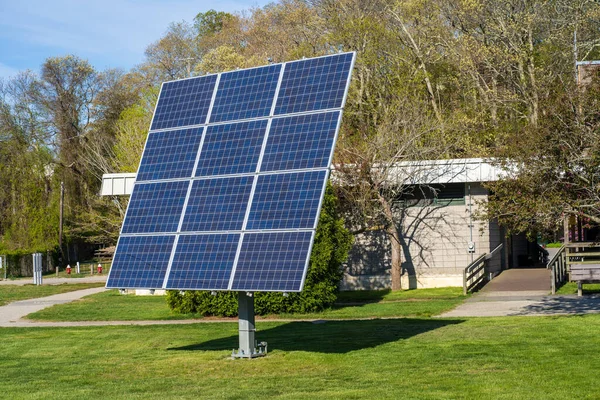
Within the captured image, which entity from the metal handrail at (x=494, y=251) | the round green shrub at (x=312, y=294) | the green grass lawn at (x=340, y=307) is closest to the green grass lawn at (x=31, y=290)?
the green grass lawn at (x=340, y=307)

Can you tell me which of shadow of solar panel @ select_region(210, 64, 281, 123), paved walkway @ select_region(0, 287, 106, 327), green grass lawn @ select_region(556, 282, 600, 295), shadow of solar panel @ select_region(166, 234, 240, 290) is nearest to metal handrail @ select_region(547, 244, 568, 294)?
green grass lawn @ select_region(556, 282, 600, 295)

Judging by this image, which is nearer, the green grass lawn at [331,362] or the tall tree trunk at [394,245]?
the green grass lawn at [331,362]

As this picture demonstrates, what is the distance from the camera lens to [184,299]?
2897 cm

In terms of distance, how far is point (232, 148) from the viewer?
56.7 feet

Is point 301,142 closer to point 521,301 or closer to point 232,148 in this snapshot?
point 232,148

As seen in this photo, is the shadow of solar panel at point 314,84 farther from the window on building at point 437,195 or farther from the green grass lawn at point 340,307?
the window on building at point 437,195

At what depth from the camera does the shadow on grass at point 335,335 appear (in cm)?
1875

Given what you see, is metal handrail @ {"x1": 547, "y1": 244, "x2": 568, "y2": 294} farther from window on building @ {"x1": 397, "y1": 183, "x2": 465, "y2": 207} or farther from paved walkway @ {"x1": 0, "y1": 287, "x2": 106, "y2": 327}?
paved walkway @ {"x1": 0, "y1": 287, "x2": 106, "y2": 327}

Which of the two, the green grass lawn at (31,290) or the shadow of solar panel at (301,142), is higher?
the shadow of solar panel at (301,142)

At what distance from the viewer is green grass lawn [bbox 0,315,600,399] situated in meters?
13.7

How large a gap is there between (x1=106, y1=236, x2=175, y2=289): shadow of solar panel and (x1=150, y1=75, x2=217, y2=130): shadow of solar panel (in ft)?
9.00

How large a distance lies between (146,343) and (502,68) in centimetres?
3523

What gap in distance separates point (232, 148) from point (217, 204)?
4.07 feet

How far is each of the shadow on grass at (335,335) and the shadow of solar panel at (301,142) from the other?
13.5 ft
